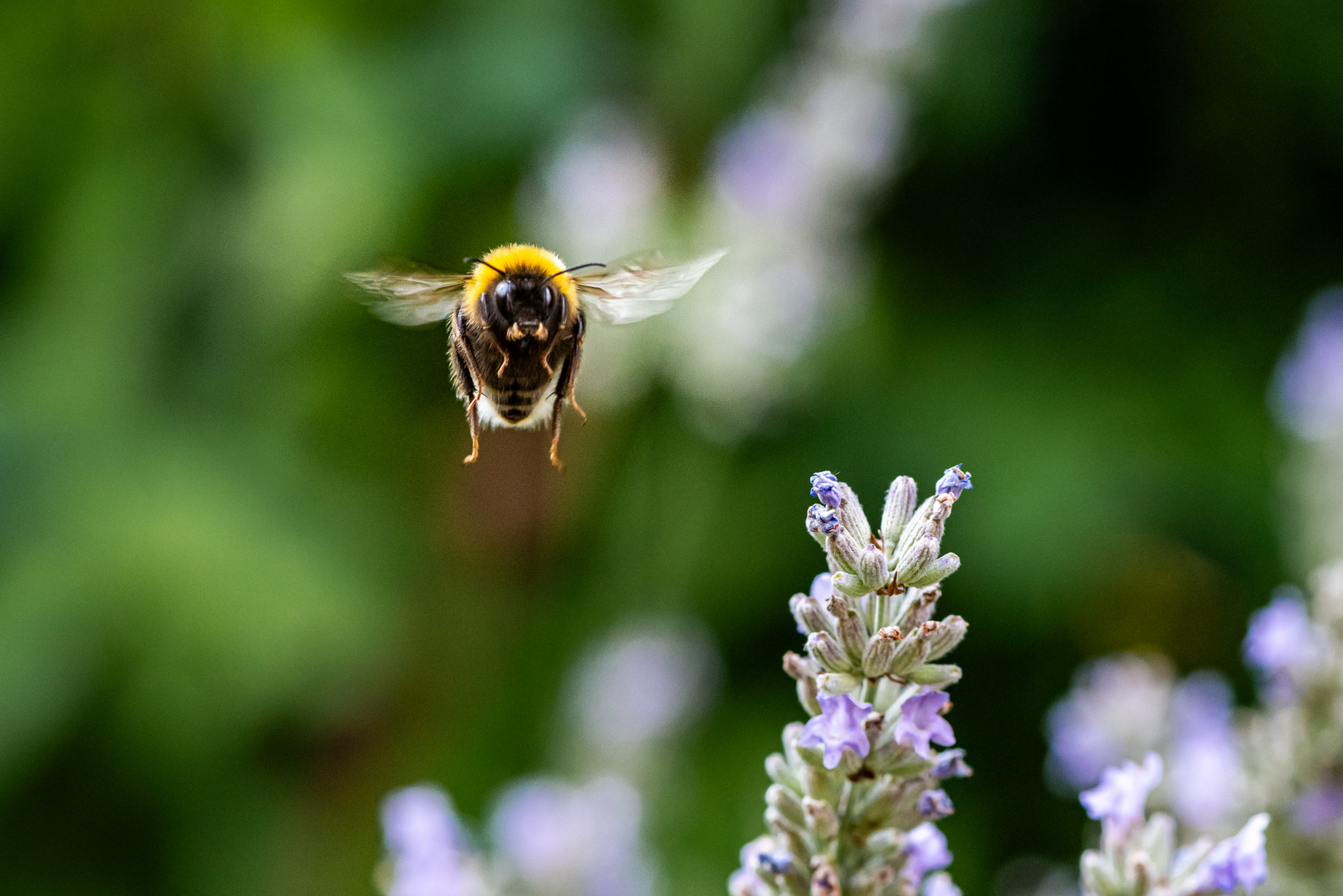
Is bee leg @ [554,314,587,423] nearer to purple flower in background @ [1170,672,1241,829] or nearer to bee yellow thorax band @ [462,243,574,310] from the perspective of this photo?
bee yellow thorax band @ [462,243,574,310]

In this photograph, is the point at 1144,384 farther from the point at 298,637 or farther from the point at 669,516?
the point at 298,637

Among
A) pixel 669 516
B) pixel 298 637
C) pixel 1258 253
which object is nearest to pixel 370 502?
pixel 298 637

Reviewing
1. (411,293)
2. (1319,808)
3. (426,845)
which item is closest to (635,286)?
(411,293)

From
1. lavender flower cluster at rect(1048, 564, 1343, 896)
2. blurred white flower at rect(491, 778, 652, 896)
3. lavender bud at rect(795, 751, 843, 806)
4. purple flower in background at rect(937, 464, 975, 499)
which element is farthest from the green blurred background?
purple flower in background at rect(937, 464, 975, 499)

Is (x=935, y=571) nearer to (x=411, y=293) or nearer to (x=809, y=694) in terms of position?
(x=809, y=694)

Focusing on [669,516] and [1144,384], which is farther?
[1144,384]

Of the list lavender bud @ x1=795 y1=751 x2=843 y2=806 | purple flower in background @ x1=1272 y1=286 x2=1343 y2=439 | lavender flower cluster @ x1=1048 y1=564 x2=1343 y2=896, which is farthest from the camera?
purple flower in background @ x1=1272 y1=286 x2=1343 y2=439
